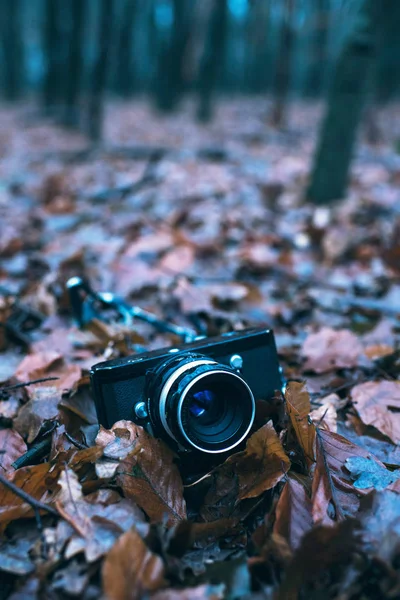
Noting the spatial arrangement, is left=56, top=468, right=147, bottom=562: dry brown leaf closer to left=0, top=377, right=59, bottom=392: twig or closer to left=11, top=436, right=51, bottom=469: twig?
left=11, top=436, right=51, bottom=469: twig

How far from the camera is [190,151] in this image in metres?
7.82

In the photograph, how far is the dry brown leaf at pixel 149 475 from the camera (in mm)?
1617

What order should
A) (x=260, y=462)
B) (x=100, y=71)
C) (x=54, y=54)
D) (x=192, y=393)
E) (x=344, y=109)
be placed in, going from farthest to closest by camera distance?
(x=54, y=54), (x=100, y=71), (x=344, y=109), (x=260, y=462), (x=192, y=393)

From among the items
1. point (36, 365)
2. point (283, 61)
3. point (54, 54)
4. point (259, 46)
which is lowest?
point (259, 46)

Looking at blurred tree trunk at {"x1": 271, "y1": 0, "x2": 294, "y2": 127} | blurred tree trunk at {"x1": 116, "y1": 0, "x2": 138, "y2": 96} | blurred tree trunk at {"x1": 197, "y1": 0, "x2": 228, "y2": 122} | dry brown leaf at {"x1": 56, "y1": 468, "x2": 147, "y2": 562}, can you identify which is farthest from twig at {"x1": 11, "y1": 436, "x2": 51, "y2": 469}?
blurred tree trunk at {"x1": 116, "y1": 0, "x2": 138, "y2": 96}

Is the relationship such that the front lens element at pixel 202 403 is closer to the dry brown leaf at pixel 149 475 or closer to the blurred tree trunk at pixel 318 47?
the dry brown leaf at pixel 149 475

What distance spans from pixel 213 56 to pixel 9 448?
13.3 m

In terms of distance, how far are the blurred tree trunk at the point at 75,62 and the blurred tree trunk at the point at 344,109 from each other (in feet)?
26.8

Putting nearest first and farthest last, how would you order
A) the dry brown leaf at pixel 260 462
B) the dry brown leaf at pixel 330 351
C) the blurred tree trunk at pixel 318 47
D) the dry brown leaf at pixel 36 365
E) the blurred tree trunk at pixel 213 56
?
the dry brown leaf at pixel 260 462, the dry brown leaf at pixel 36 365, the dry brown leaf at pixel 330 351, the blurred tree trunk at pixel 213 56, the blurred tree trunk at pixel 318 47

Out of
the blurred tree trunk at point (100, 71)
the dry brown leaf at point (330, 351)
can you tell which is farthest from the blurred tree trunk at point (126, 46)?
the dry brown leaf at point (330, 351)

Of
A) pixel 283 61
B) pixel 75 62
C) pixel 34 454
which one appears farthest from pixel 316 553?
pixel 75 62

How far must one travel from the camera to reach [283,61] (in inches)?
384

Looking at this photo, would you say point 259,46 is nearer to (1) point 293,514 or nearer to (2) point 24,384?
(2) point 24,384

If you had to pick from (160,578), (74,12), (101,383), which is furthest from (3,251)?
(74,12)
